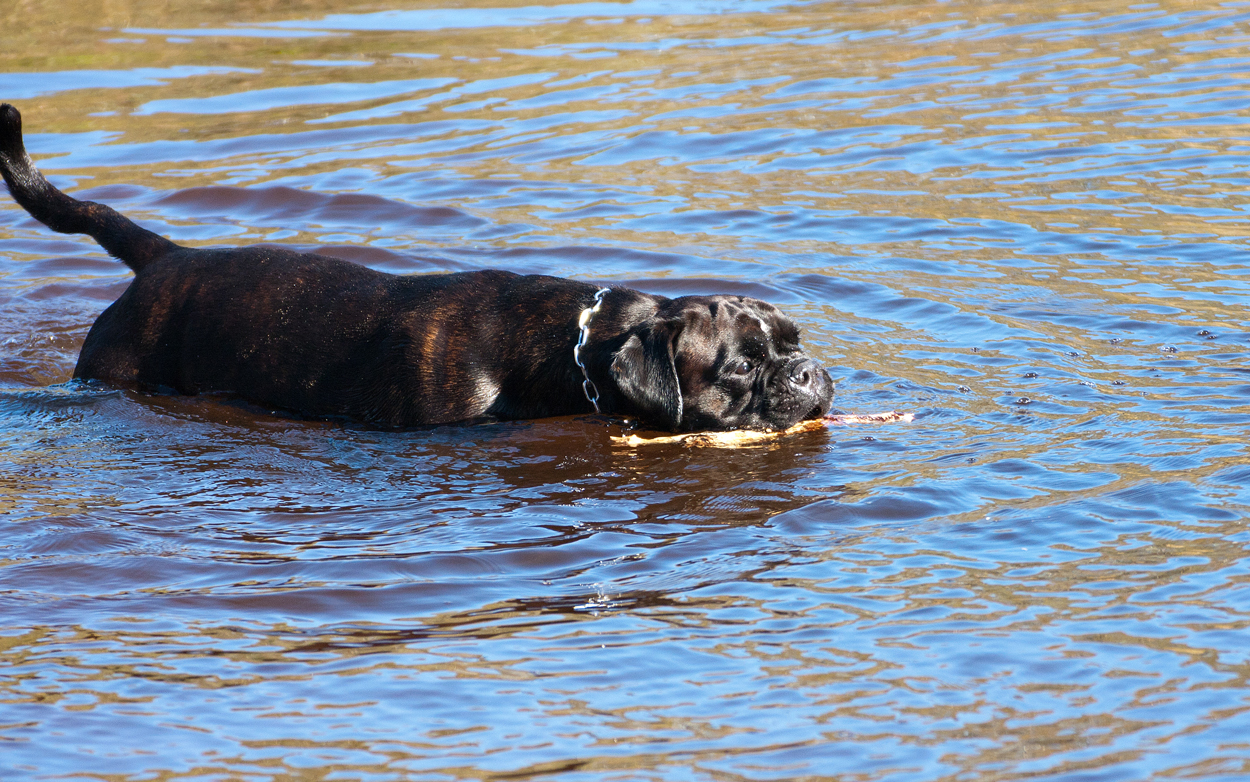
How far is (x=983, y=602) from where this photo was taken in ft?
16.6

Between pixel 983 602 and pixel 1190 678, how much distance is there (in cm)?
82

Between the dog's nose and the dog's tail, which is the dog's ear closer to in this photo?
the dog's nose

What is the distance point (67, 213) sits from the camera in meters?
7.73

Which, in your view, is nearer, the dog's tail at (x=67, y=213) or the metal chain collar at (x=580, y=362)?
the metal chain collar at (x=580, y=362)

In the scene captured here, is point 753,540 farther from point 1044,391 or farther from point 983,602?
point 1044,391

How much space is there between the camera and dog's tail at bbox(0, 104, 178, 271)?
752 cm

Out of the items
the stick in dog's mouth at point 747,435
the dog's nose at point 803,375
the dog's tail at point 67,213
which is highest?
the dog's tail at point 67,213

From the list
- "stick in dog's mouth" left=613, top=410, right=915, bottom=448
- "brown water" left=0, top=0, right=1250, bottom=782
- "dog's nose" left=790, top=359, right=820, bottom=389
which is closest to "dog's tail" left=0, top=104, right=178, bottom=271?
"brown water" left=0, top=0, right=1250, bottom=782

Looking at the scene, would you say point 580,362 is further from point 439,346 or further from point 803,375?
point 803,375

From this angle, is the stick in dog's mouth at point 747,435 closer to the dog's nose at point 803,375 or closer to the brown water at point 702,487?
the brown water at point 702,487

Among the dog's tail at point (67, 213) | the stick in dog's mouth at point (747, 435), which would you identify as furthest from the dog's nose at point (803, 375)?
the dog's tail at point (67, 213)

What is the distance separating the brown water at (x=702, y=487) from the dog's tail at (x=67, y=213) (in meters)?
0.86

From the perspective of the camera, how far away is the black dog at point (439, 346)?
7.11m

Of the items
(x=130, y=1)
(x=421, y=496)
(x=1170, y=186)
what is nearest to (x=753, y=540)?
(x=421, y=496)
